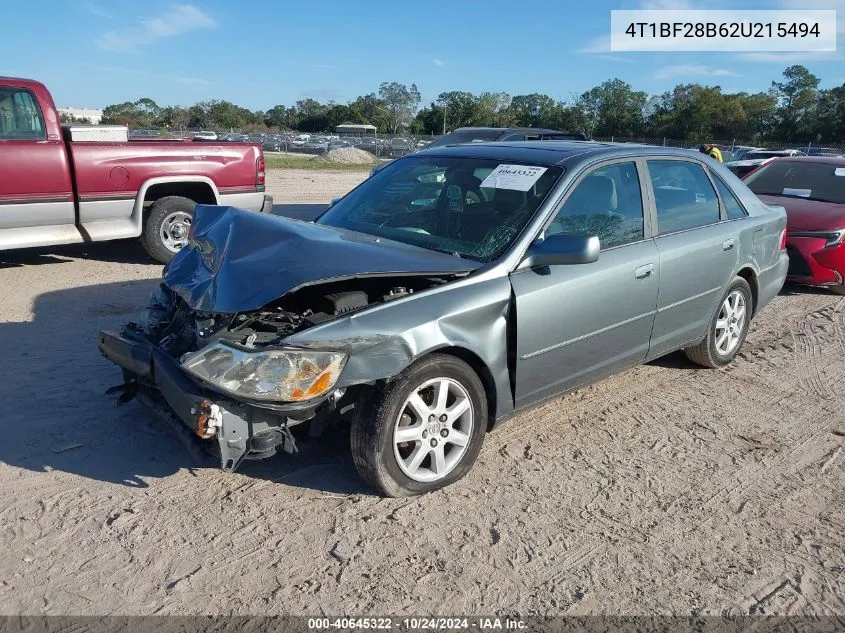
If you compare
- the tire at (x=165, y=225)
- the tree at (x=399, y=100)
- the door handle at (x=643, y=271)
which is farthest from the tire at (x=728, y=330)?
the tree at (x=399, y=100)

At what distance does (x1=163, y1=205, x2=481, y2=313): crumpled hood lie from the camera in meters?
3.32

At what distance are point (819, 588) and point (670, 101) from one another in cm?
5633

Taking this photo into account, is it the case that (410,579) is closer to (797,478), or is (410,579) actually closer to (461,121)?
(797,478)

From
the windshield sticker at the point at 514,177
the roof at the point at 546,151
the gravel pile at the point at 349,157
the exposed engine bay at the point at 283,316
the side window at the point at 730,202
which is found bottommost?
the exposed engine bay at the point at 283,316

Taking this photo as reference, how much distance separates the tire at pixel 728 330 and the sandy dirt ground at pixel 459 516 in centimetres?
48

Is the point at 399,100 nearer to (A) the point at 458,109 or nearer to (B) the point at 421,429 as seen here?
(A) the point at 458,109

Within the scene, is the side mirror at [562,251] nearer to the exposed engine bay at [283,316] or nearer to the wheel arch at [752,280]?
the exposed engine bay at [283,316]

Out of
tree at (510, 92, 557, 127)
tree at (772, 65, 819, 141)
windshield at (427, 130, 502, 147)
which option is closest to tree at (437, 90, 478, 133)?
tree at (510, 92, 557, 127)

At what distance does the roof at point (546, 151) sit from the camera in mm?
4324

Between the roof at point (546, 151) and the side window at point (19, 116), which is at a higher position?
the side window at point (19, 116)

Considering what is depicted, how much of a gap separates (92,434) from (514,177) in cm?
283

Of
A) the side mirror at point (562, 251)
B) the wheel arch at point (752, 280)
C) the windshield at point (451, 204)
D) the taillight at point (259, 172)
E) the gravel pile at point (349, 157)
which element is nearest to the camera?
the side mirror at point (562, 251)

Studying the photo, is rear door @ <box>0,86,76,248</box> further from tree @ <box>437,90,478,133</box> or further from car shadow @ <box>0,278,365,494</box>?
tree @ <box>437,90,478,133</box>

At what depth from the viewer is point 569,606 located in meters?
2.79
